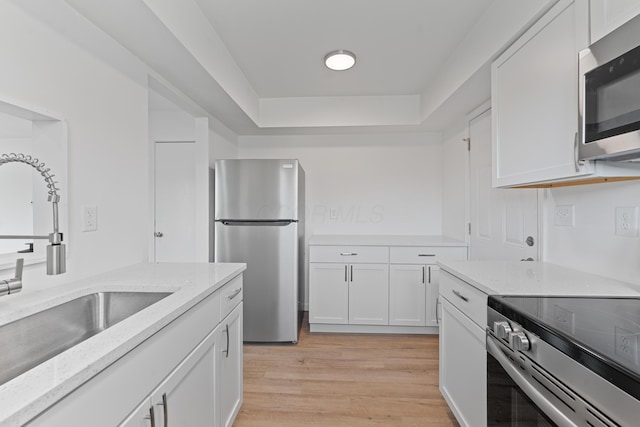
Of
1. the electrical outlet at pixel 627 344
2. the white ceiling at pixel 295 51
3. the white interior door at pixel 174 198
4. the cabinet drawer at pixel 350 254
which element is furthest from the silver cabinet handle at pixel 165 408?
the white interior door at pixel 174 198

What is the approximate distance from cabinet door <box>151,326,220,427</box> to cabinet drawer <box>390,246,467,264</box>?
192 cm

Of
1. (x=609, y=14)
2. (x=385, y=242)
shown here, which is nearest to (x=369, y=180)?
(x=385, y=242)

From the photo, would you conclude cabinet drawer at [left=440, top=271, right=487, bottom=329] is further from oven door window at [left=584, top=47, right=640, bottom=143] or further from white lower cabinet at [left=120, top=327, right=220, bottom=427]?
white lower cabinet at [left=120, top=327, right=220, bottom=427]

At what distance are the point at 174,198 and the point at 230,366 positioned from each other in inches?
84.6

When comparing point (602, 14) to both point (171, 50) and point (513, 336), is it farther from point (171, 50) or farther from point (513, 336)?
point (171, 50)

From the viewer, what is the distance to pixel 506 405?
104 centimetres

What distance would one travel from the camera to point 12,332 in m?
0.94

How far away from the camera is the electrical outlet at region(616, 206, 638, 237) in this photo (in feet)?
4.12

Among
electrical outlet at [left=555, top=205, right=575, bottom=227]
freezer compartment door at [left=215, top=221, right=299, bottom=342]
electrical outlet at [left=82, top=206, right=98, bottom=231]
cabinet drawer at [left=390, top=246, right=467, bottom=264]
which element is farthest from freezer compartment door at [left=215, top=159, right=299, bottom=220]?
electrical outlet at [left=555, top=205, right=575, bottom=227]

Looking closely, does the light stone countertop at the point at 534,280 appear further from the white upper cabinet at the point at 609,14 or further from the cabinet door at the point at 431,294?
the cabinet door at the point at 431,294

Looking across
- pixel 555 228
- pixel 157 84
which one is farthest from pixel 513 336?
pixel 157 84

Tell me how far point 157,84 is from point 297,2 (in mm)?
1008

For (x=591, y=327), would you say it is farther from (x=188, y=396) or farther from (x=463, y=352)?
(x=188, y=396)

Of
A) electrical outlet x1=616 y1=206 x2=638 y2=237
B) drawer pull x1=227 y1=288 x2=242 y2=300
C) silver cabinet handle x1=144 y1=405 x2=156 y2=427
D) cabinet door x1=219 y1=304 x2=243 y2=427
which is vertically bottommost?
cabinet door x1=219 y1=304 x2=243 y2=427
